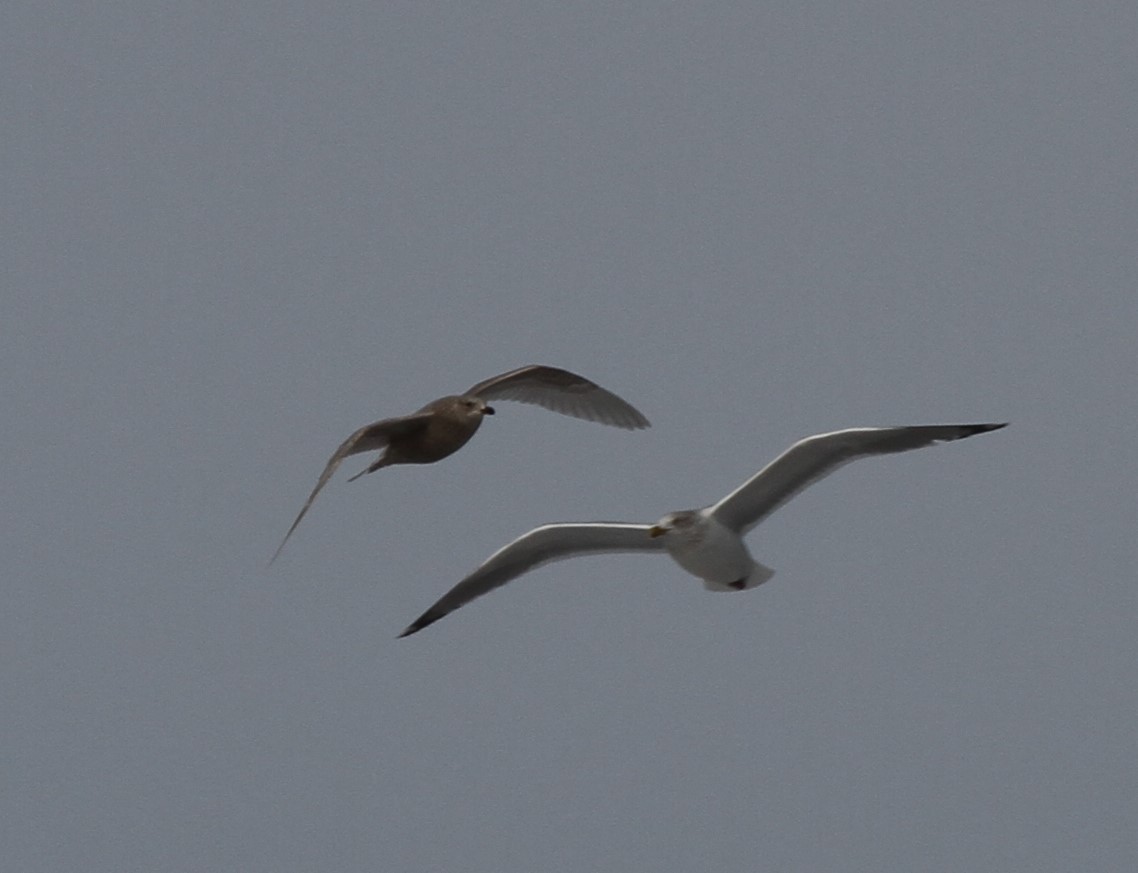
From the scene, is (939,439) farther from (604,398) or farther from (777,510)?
(604,398)

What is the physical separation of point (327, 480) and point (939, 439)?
16.8 ft

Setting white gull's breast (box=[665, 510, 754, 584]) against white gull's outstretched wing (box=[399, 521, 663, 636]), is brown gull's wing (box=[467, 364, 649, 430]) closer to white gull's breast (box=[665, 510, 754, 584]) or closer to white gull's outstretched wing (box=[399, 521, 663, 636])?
white gull's outstretched wing (box=[399, 521, 663, 636])

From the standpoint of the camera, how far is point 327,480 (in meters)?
18.2

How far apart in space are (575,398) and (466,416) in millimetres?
3305

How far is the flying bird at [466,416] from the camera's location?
2006 centimetres

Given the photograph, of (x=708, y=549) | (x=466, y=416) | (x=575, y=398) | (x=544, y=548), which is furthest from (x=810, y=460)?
(x=575, y=398)

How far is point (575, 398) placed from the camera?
2373cm

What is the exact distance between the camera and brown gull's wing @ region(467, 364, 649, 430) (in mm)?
23594

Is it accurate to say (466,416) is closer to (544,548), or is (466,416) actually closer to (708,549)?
(544,548)

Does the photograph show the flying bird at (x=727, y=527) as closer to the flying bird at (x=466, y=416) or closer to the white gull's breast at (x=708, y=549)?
the white gull's breast at (x=708, y=549)

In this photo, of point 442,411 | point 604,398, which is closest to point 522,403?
point 604,398

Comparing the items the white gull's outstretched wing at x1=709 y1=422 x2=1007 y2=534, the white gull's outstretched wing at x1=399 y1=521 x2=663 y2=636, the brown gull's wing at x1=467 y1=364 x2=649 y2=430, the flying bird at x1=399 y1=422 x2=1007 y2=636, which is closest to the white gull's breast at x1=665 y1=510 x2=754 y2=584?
the flying bird at x1=399 y1=422 x2=1007 y2=636

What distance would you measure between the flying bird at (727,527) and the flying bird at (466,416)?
193 cm

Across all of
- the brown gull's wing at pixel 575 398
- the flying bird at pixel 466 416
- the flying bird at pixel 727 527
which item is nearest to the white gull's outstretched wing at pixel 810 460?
the flying bird at pixel 727 527
